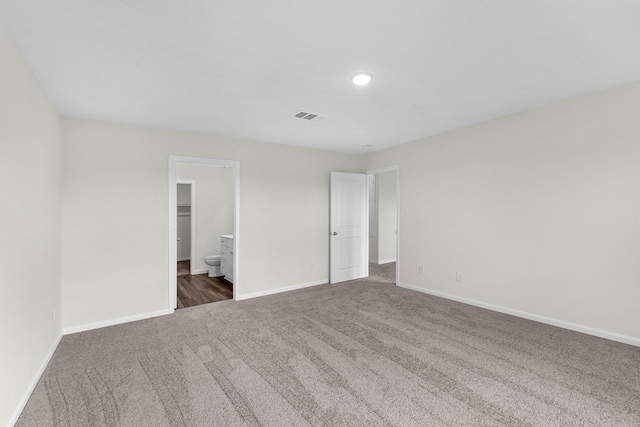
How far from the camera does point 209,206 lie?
22.7ft

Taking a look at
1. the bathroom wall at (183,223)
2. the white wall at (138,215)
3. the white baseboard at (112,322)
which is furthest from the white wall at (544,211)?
the bathroom wall at (183,223)

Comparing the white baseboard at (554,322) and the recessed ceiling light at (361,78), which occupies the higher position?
the recessed ceiling light at (361,78)

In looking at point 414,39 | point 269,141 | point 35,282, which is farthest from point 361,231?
point 35,282

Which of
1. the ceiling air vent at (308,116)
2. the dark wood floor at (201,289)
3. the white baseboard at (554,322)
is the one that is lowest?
the dark wood floor at (201,289)

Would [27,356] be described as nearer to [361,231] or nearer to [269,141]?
[269,141]

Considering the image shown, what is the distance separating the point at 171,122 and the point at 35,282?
2195 mm

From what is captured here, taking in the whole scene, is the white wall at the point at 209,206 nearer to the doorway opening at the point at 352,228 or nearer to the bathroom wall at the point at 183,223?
the bathroom wall at the point at 183,223

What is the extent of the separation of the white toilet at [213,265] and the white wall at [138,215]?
1794 millimetres

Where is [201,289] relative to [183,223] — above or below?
below

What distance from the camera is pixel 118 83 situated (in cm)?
268

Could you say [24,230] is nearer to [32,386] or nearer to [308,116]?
[32,386]

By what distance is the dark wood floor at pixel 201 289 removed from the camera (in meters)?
4.66

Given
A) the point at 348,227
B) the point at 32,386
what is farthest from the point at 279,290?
the point at 32,386

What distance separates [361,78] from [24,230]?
281 cm
